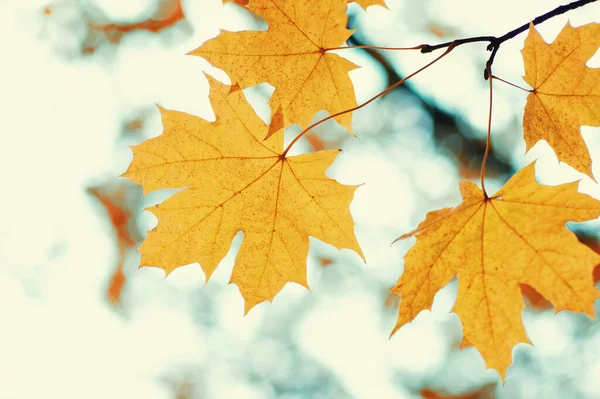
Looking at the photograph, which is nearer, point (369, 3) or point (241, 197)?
point (369, 3)

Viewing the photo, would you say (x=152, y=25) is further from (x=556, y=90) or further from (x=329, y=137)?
A: (x=556, y=90)

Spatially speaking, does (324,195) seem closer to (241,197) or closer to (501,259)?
(241,197)

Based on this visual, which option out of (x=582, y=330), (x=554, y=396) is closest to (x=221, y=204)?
(x=582, y=330)

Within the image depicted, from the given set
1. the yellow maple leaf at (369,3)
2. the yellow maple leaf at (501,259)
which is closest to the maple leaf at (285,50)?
the yellow maple leaf at (369,3)

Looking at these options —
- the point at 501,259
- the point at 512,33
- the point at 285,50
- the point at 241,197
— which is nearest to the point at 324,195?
the point at 241,197

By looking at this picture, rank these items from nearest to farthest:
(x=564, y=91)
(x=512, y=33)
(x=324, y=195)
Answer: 1. (x=512, y=33)
2. (x=564, y=91)
3. (x=324, y=195)

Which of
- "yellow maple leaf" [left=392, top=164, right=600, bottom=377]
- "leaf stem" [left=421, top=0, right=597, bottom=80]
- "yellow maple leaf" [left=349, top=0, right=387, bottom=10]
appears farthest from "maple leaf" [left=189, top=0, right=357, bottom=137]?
"yellow maple leaf" [left=392, top=164, right=600, bottom=377]
